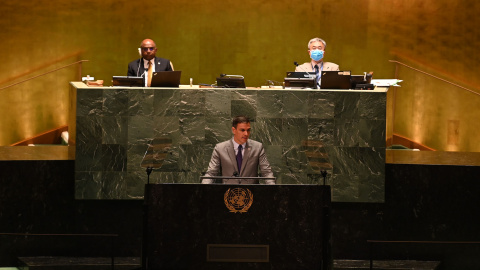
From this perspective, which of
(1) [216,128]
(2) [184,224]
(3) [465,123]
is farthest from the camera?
(3) [465,123]

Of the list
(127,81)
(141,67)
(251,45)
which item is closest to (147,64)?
(141,67)

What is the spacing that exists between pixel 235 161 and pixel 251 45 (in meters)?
4.38

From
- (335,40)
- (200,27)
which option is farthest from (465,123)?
(200,27)

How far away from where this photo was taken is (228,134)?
5977mm

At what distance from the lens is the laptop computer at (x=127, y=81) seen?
6125 mm

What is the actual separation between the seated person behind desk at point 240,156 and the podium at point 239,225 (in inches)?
32.5

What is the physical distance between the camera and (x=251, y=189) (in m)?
4.61

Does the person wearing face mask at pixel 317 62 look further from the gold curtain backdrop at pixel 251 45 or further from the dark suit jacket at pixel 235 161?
the gold curtain backdrop at pixel 251 45

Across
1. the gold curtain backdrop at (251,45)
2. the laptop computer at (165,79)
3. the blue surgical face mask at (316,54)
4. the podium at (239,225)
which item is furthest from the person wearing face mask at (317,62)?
the podium at (239,225)

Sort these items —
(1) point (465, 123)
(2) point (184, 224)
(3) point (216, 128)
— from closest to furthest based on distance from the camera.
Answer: (2) point (184, 224), (3) point (216, 128), (1) point (465, 123)

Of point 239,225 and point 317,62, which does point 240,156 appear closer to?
point 239,225

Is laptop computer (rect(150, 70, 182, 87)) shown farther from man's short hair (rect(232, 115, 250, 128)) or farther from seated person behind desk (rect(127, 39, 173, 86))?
seated person behind desk (rect(127, 39, 173, 86))

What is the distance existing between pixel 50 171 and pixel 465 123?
530cm

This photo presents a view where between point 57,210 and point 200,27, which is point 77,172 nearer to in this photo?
point 57,210
